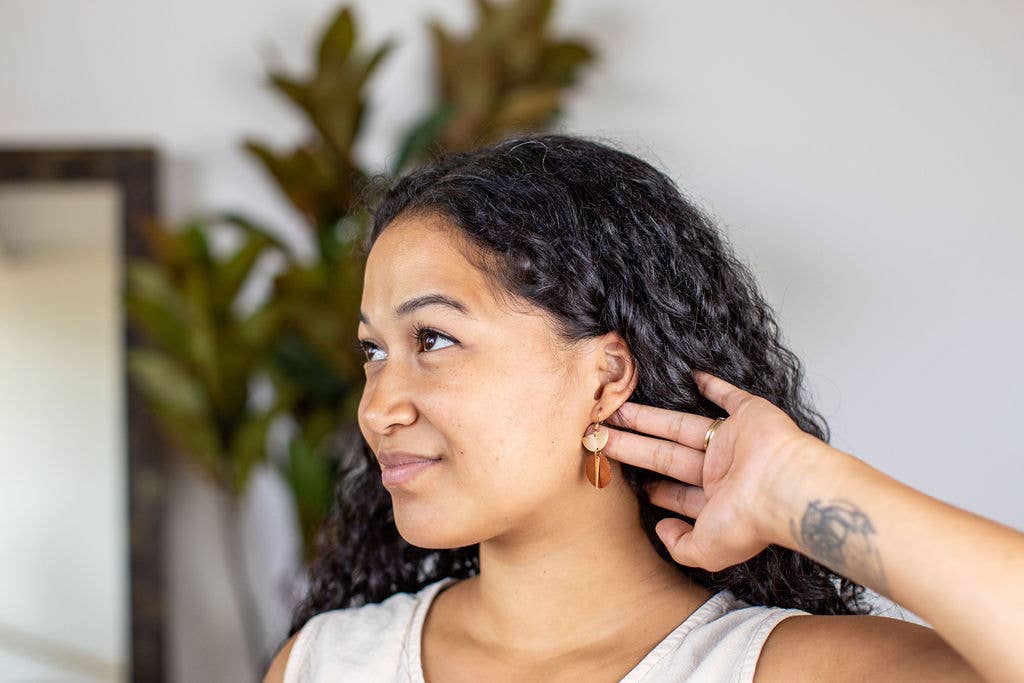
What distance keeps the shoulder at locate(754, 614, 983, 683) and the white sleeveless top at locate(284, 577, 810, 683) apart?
0.08 feet

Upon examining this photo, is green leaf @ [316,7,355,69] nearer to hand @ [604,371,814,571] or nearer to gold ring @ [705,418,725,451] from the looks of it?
hand @ [604,371,814,571]

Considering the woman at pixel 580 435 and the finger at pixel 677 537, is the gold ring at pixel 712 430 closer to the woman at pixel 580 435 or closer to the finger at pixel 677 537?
the woman at pixel 580 435

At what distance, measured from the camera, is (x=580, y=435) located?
1289 mm

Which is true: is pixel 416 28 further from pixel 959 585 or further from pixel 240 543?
pixel 959 585

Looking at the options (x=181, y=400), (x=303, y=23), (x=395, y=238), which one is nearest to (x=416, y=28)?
(x=303, y=23)

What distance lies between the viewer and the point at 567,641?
1.33 metres

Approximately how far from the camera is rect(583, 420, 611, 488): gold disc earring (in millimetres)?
1286

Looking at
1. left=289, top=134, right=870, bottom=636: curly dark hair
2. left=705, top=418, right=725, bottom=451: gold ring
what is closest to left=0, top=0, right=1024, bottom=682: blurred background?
left=289, top=134, right=870, bottom=636: curly dark hair

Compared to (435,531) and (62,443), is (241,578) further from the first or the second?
(435,531)

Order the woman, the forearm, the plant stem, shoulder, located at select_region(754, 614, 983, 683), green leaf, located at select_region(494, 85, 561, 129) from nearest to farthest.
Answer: the forearm, shoulder, located at select_region(754, 614, 983, 683), the woman, green leaf, located at select_region(494, 85, 561, 129), the plant stem

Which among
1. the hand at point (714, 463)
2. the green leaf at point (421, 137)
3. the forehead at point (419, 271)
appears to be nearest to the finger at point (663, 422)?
the hand at point (714, 463)

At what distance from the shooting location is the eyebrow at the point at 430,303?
49.4 inches

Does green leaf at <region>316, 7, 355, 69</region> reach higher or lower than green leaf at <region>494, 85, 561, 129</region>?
higher

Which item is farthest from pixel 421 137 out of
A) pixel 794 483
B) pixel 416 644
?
pixel 794 483
